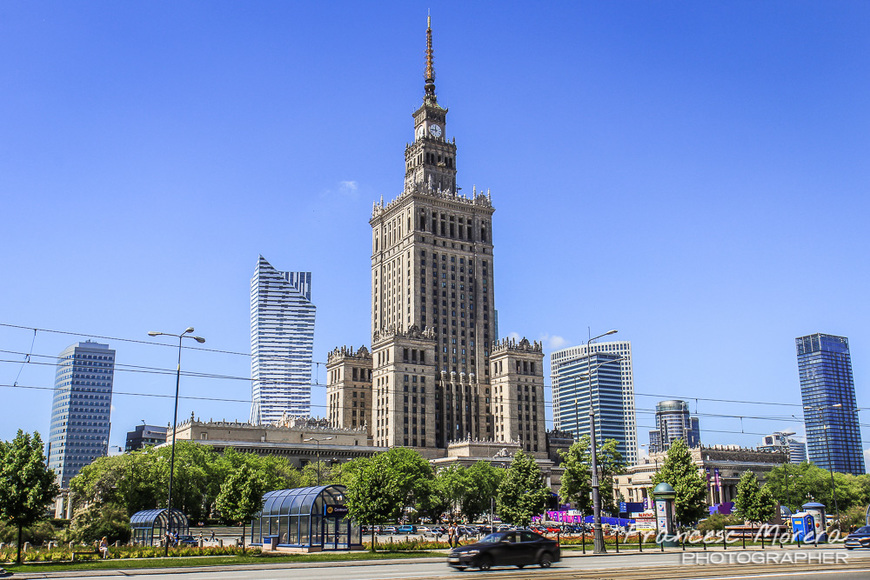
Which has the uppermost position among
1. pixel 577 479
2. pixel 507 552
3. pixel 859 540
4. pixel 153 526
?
pixel 577 479

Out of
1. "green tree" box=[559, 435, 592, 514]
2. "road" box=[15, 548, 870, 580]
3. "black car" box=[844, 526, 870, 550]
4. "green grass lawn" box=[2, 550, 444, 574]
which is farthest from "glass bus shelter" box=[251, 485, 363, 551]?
"green tree" box=[559, 435, 592, 514]

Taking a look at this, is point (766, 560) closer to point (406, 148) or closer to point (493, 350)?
point (493, 350)

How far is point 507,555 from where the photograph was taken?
36469mm

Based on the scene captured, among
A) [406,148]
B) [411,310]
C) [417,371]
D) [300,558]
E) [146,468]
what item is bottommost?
[300,558]

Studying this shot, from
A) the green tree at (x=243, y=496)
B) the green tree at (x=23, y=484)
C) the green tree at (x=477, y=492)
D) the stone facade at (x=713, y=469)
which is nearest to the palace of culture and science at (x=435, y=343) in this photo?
the green tree at (x=477, y=492)

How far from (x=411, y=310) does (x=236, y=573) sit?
134333 mm

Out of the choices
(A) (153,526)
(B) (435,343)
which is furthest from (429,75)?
(A) (153,526)

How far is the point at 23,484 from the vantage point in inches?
1786

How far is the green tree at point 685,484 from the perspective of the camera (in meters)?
75.7

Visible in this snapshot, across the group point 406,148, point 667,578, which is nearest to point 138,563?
point 667,578

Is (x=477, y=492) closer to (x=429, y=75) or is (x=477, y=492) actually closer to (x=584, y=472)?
(x=584, y=472)

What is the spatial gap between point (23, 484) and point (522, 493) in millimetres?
56489

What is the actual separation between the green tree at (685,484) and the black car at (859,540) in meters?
24.4

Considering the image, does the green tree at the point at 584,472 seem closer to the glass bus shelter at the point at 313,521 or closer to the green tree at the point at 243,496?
the glass bus shelter at the point at 313,521
